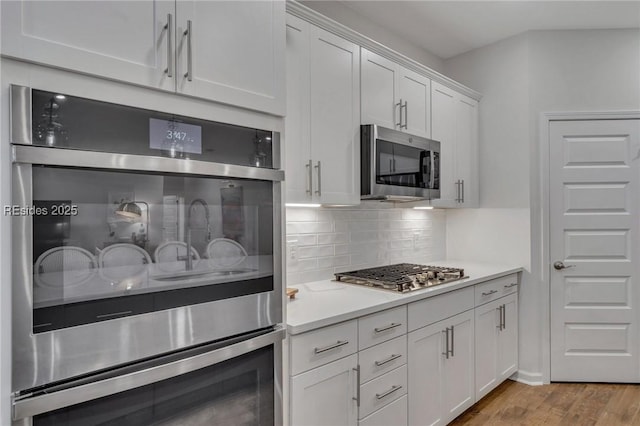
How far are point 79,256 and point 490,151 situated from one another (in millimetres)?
3281

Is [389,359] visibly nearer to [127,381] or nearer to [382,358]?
[382,358]

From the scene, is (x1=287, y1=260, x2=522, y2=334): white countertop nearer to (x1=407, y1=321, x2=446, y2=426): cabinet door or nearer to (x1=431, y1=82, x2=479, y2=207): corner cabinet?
(x1=407, y1=321, x2=446, y2=426): cabinet door

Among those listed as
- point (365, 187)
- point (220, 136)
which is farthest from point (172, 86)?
point (365, 187)

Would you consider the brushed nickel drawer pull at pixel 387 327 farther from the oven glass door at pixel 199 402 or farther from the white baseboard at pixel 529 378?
the white baseboard at pixel 529 378

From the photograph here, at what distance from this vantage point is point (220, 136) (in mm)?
1253

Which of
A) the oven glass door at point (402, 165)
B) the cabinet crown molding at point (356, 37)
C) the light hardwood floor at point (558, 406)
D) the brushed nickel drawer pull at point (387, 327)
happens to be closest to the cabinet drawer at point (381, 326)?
the brushed nickel drawer pull at point (387, 327)

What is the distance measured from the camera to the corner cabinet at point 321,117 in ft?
6.27

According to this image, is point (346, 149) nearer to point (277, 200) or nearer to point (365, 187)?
point (365, 187)

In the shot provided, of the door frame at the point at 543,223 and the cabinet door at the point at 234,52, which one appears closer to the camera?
the cabinet door at the point at 234,52

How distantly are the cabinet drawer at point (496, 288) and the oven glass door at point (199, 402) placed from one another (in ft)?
5.85

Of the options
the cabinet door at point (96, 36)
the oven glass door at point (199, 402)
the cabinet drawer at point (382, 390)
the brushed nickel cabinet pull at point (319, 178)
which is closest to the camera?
the cabinet door at point (96, 36)

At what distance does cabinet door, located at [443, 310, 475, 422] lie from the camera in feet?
7.58

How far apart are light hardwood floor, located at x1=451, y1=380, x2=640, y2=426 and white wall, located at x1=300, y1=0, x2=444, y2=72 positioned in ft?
9.29

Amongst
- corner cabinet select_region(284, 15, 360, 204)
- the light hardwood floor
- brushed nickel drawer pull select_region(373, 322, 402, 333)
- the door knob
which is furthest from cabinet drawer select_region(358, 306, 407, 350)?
the door knob
